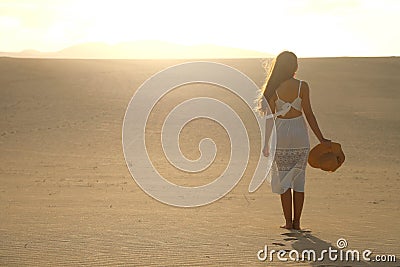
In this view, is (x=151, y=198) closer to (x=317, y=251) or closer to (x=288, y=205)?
(x=288, y=205)

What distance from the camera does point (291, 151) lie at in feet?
26.8

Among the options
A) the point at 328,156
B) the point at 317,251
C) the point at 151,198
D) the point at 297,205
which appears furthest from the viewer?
the point at 151,198

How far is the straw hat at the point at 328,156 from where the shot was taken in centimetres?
811

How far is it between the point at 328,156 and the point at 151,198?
454 centimetres

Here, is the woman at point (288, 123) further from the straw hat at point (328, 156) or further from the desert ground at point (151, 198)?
the desert ground at point (151, 198)

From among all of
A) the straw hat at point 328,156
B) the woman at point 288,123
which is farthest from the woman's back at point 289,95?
the straw hat at point 328,156

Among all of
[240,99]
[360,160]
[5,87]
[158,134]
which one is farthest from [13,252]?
[5,87]

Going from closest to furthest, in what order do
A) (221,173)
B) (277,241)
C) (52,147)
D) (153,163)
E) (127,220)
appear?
1. (277,241)
2. (127,220)
3. (221,173)
4. (153,163)
5. (52,147)

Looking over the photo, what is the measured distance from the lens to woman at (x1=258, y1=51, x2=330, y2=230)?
8.06m

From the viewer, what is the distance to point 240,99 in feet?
115

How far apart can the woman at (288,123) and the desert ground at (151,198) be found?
57 cm

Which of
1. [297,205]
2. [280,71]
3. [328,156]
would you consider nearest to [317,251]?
[297,205]

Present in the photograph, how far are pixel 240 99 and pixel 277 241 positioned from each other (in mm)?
27364

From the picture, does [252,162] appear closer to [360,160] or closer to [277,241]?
[360,160]
